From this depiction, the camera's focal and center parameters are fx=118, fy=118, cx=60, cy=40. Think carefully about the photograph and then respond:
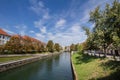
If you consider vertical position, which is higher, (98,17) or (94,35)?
(98,17)

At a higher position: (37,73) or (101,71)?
(101,71)

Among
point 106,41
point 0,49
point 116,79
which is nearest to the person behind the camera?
point 116,79

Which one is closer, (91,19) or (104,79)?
(104,79)

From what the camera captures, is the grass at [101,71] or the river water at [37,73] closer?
the grass at [101,71]

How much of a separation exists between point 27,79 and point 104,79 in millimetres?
11883

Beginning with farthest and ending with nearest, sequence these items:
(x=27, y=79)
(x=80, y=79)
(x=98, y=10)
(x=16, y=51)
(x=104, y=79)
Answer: (x=16, y=51) < (x=98, y=10) < (x=27, y=79) < (x=80, y=79) < (x=104, y=79)

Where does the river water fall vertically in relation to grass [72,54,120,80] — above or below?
below

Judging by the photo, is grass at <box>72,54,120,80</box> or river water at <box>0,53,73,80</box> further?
river water at <box>0,53,73,80</box>

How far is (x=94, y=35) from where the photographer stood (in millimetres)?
22312

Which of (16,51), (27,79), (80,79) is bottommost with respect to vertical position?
(27,79)

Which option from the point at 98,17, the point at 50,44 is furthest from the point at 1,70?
the point at 50,44

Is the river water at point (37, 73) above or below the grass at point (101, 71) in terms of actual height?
below

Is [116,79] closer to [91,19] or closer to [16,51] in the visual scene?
[91,19]

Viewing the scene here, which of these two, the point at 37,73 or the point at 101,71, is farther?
the point at 37,73
